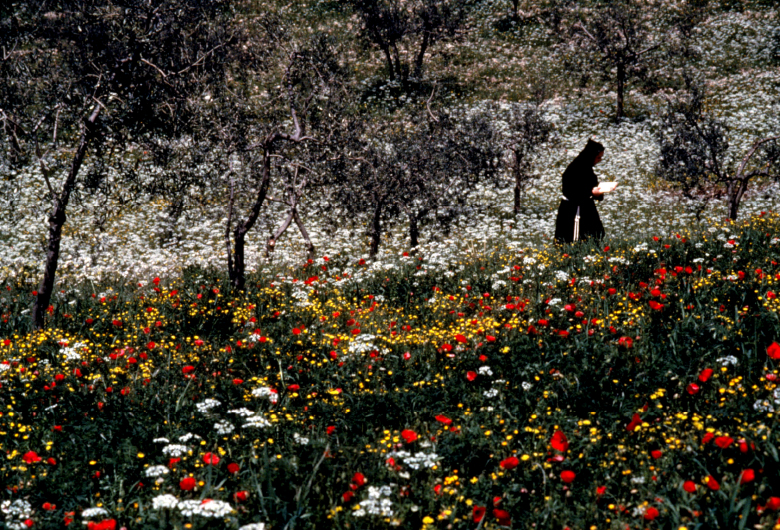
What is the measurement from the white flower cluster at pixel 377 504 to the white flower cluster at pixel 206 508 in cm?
85

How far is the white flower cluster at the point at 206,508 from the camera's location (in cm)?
357

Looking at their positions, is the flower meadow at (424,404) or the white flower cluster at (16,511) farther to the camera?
the flower meadow at (424,404)

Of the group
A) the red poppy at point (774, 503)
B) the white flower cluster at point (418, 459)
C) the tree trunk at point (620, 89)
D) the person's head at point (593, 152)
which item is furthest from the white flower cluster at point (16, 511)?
the tree trunk at point (620, 89)

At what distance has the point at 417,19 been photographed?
139ft

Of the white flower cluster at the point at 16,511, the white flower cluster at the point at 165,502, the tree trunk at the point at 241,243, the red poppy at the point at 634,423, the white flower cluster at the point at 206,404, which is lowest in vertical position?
the white flower cluster at the point at 16,511

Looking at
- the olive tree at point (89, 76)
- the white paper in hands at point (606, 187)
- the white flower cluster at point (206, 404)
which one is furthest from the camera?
the white paper in hands at point (606, 187)

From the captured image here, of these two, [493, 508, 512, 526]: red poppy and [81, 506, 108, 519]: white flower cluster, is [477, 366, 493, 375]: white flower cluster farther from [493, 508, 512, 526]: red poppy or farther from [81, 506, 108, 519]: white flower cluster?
[81, 506, 108, 519]: white flower cluster

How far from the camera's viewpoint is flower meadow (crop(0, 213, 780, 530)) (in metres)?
3.91

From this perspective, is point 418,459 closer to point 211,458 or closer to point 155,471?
point 211,458

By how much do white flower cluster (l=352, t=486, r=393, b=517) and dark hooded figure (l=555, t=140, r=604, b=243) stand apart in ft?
29.4

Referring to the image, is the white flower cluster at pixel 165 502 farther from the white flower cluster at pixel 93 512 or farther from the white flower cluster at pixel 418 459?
the white flower cluster at pixel 418 459

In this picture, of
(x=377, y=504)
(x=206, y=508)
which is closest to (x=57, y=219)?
(x=206, y=508)

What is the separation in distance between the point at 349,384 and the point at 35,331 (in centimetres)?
508

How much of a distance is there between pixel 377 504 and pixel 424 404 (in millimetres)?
1785
